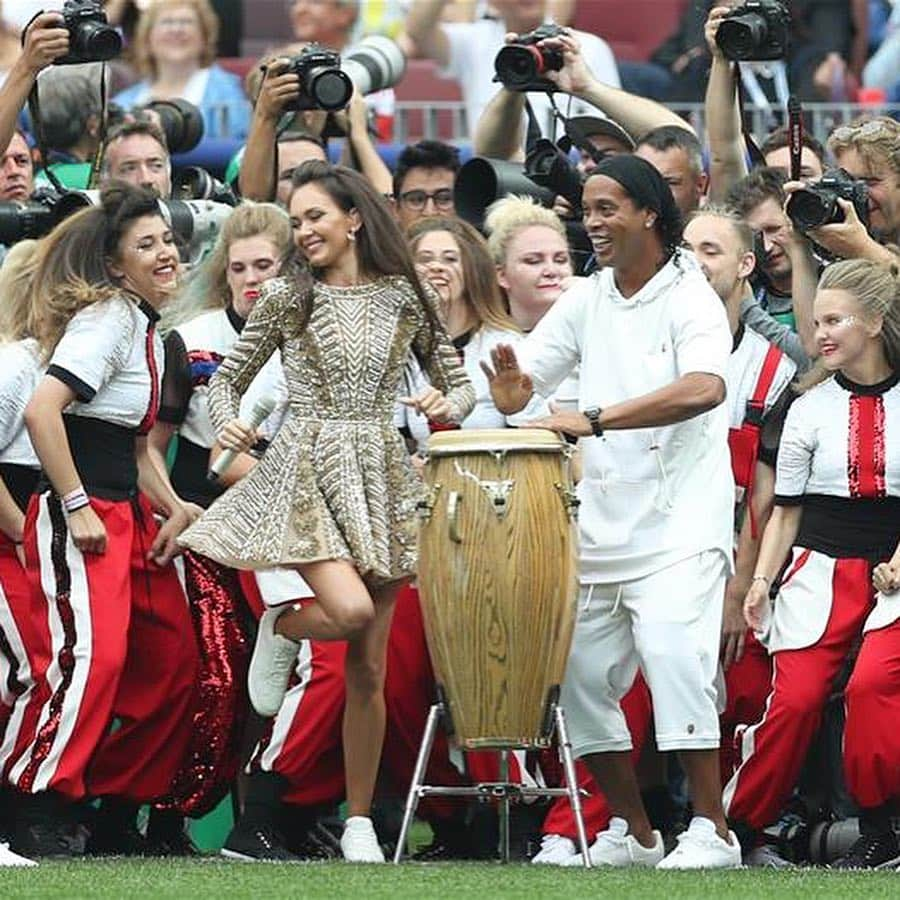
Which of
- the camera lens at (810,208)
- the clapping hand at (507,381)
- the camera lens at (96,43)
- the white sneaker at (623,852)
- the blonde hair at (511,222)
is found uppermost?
the camera lens at (96,43)

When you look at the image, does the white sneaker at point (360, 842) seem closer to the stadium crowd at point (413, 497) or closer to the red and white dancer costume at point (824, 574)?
the stadium crowd at point (413, 497)

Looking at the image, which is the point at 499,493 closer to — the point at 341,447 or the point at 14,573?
the point at 341,447

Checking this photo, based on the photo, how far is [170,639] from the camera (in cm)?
886

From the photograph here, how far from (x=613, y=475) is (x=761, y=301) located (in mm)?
1603

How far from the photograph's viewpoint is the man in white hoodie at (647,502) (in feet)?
27.1

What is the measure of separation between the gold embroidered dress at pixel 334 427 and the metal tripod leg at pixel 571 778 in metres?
0.69

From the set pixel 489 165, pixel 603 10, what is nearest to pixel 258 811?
pixel 489 165

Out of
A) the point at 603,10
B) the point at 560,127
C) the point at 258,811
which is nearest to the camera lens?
the point at 258,811

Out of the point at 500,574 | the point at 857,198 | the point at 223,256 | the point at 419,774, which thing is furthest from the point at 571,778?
the point at 223,256

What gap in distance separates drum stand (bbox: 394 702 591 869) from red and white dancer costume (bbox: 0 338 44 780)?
1.24 meters

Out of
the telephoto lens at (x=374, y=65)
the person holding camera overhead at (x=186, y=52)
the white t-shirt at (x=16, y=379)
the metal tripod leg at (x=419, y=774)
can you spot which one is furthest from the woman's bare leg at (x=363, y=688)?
the person holding camera overhead at (x=186, y=52)

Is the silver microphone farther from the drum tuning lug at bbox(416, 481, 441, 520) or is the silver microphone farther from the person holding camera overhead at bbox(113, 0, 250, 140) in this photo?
the person holding camera overhead at bbox(113, 0, 250, 140)

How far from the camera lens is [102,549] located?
863 centimetres

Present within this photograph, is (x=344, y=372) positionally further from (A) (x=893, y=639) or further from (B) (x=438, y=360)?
(A) (x=893, y=639)
